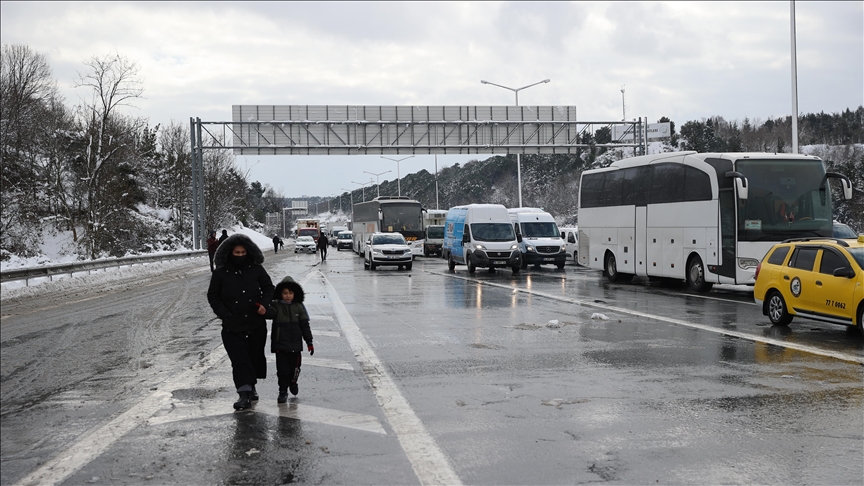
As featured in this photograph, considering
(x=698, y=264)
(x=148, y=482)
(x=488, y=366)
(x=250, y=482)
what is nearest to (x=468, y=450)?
(x=250, y=482)

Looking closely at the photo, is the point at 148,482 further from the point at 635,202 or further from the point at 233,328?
the point at 635,202

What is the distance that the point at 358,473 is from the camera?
5.71 metres

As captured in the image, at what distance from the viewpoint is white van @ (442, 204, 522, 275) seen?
32.5m

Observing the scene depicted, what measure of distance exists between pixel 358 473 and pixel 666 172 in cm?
2031

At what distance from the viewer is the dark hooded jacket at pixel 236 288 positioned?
24.8 feet

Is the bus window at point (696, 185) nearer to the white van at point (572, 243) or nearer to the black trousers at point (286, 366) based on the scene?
the black trousers at point (286, 366)

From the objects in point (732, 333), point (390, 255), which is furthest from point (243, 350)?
point (390, 255)

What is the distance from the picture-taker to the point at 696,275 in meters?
22.8

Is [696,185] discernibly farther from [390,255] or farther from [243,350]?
[243,350]

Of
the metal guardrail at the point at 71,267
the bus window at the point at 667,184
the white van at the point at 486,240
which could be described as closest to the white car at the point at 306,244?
the metal guardrail at the point at 71,267

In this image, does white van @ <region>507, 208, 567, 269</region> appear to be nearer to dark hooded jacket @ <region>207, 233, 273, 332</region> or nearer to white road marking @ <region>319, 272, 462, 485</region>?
white road marking @ <region>319, 272, 462, 485</region>

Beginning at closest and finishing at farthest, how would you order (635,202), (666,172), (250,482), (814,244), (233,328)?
(250,482), (233,328), (814,244), (666,172), (635,202)

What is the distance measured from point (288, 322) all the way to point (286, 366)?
0.44m

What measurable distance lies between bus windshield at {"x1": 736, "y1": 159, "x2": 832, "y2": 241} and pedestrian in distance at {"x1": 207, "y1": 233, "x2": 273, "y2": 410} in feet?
53.4
